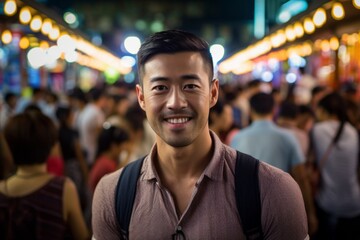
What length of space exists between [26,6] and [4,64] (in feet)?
44.0

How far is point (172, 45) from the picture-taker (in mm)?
2248

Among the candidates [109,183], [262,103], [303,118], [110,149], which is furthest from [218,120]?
[109,183]

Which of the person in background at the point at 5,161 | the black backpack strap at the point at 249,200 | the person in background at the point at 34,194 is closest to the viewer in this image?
the black backpack strap at the point at 249,200

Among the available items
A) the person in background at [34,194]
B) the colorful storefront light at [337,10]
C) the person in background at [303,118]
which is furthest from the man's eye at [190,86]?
the colorful storefront light at [337,10]

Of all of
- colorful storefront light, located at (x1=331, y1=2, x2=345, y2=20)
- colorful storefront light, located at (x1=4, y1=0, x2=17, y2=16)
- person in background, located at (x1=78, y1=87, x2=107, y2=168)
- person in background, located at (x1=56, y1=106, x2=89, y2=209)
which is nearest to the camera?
person in background, located at (x1=56, y1=106, x2=89, y2=209)

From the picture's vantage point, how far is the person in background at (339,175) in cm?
542

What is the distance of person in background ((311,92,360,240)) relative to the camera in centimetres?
542

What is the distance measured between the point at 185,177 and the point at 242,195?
31 centimetres

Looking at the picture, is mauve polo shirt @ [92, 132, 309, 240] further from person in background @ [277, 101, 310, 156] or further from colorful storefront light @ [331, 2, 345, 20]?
colorful storefront light @ [331, 2, 345, 20]

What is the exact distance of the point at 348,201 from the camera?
5395 mm

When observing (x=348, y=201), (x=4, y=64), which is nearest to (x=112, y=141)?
(x=348, y=201)

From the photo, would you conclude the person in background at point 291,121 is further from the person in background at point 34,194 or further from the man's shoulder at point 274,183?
the man's shoulder at point 274,183

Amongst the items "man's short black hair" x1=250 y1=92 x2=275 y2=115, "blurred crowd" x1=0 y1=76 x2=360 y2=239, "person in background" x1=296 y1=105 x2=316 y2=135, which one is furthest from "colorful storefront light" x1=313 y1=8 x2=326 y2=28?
"man's short black hair" x1=250 y1=92 x2=275 y2=115

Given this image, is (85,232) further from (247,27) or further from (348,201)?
(247,27)
